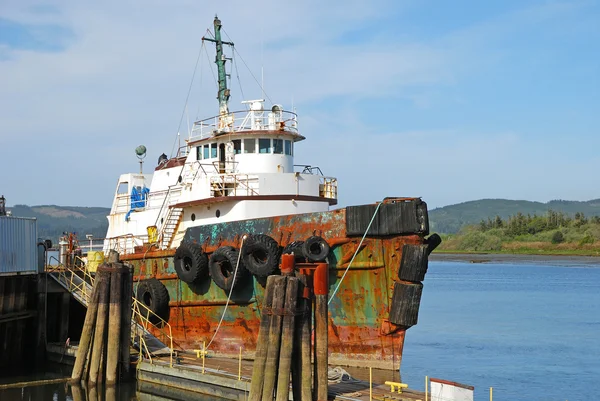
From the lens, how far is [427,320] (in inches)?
1329

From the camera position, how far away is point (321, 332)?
46.4 ft

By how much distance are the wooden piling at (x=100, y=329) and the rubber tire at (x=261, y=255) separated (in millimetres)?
3381

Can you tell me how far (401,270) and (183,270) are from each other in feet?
20.6

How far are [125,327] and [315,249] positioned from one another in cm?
494

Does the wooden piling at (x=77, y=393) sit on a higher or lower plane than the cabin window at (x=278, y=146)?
lower

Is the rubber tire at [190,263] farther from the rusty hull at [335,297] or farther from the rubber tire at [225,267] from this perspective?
the rubber tire at [225,267]

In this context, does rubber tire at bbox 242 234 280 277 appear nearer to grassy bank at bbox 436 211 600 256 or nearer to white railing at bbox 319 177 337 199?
white railing at bbox 319 177 337 199

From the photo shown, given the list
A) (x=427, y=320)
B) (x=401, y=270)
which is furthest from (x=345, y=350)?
(x=427, y=320)

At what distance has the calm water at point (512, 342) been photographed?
784 inches

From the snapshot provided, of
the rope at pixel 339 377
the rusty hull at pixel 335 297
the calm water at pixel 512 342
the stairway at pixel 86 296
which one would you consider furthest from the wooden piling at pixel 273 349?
the calm water at pixel 512 342

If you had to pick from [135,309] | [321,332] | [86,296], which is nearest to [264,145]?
[135,309]

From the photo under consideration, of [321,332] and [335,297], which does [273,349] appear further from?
[335,297]

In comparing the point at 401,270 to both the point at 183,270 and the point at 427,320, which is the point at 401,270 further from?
the point at 427,320

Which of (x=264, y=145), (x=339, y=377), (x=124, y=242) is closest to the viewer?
(x=339, y=377)
